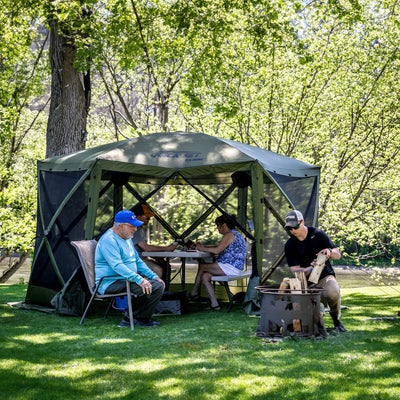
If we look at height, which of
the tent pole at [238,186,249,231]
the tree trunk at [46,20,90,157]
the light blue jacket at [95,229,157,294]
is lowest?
the light blue jacket at [95,229,157,294]

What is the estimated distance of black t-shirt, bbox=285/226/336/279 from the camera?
5664 mm

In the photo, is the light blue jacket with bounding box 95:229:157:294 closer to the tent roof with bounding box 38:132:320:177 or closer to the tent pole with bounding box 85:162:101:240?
the tent pole with bounding box 85:162:101:240

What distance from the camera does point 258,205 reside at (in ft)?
23.9

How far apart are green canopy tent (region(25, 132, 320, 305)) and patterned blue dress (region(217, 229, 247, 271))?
0.22 meters

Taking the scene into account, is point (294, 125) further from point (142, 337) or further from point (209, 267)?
point (142, 337)

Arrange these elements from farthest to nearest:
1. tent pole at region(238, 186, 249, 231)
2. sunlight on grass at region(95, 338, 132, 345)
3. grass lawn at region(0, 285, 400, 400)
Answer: tent pole at region(238, 186, 249, 231) < sunlight on grass at region(95, 338, 132, 345) < grass lawn at region(0, 285, 400, 400)

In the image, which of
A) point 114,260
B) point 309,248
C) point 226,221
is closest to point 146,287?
point 114,260

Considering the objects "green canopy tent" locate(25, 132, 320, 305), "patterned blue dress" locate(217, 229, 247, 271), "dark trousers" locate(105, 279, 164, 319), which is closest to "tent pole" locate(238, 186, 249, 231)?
"green canopy tent" locate(25, 132, 320, 305)

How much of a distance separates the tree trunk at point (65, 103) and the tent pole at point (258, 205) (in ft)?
13.9

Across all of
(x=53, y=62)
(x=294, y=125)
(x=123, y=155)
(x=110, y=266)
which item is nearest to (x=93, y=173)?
(x=123, y=155)

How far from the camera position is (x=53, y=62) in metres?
10.4

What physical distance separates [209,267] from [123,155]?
1.97m

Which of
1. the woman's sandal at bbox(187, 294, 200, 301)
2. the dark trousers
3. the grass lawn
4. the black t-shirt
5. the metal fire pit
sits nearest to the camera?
the grass lawn

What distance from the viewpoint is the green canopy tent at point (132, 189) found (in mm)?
7250
